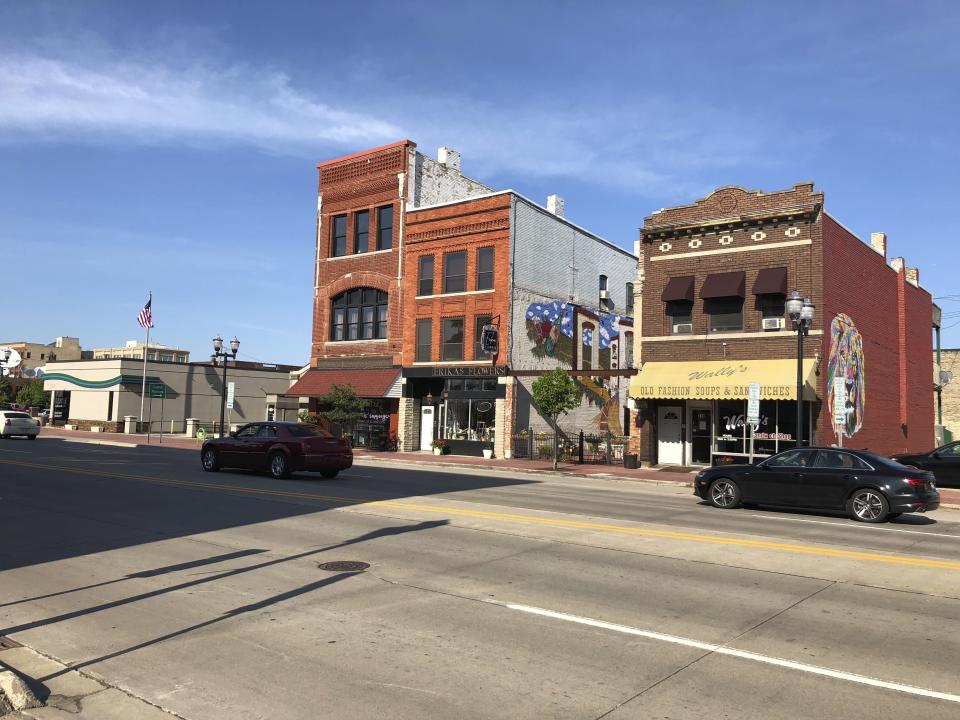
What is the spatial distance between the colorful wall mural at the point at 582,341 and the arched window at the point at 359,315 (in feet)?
27.0

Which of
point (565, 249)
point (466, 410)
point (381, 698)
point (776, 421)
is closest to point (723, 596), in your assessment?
point (381, 698)

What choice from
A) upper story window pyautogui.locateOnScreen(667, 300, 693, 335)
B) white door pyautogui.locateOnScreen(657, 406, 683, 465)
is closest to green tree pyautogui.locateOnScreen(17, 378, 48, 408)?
white door pyautogui.locateOnScreen(657, 406, 683, 465)

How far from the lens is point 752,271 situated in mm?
27766

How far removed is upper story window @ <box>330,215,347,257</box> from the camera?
136 ft

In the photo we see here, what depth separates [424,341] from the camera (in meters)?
37.2

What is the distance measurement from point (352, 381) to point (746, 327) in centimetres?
2009

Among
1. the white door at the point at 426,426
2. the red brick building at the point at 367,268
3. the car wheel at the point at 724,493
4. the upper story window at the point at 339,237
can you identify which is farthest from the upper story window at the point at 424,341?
the car wheel at the point at 724,493

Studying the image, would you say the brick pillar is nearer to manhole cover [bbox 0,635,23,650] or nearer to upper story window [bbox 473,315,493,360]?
upper story window [bbox 473,315,493,360]

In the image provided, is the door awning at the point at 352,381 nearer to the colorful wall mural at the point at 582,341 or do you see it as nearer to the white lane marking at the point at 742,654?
the colorful wall mural at the point at 582,341

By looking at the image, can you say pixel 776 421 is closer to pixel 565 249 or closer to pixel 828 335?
pixel 828 335

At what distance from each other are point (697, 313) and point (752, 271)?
8.15 feet

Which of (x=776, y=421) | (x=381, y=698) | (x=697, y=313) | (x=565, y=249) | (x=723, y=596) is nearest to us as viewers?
(x=381, y=698)

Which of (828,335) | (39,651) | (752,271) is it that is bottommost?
(39,651)

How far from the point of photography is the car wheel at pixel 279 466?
2122 centimetres
